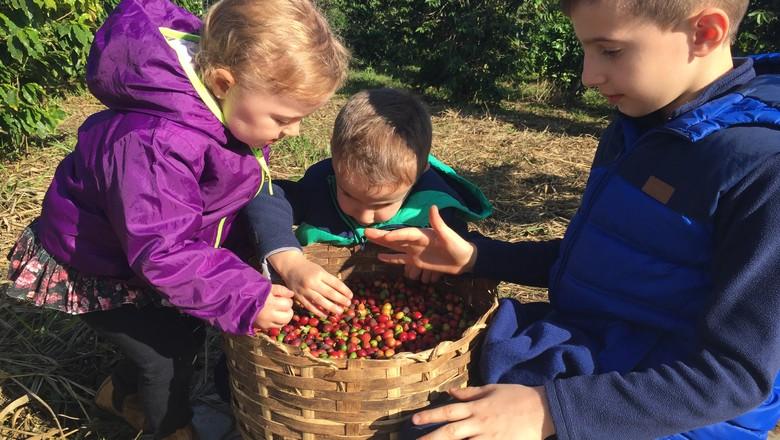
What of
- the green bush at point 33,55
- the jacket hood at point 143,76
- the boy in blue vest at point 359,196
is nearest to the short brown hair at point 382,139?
the boy in blue vest at point 359,196

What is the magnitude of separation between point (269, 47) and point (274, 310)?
2.70ft

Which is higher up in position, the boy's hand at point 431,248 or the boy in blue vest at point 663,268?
the boy in blue vest at point 663,268

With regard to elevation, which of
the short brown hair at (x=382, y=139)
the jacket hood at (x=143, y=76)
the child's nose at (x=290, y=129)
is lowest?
the short brown hair at (x=382, y=139)

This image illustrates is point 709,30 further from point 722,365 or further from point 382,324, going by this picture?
point 382,324

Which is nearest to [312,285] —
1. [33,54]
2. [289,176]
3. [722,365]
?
[722,365]

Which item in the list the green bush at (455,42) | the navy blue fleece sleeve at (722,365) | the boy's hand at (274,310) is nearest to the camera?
the navy blue fleece sleeve at (722,365)

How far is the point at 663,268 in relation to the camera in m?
1.76

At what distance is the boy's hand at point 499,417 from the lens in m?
1.62

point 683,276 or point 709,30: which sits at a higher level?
point 709,30

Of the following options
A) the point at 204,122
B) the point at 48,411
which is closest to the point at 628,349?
the point at 204,122

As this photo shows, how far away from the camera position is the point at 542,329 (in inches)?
74.0

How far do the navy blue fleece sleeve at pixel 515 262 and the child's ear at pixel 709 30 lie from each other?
0.90 metres

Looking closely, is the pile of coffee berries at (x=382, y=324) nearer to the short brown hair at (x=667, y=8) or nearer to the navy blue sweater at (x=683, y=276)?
the navy blue sweater at (x=683, y=276)

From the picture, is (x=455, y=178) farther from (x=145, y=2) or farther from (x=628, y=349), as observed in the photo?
(x=145, y=2)
